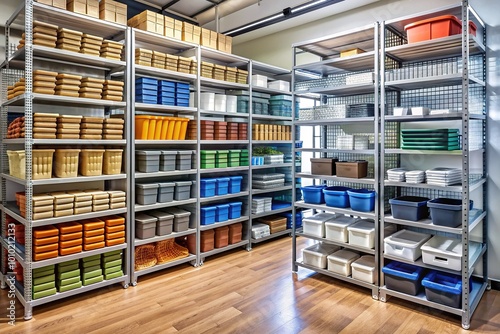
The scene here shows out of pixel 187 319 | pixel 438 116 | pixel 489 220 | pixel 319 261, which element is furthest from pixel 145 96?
pixel 489 220

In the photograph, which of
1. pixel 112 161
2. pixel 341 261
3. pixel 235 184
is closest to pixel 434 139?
pixel 341 261

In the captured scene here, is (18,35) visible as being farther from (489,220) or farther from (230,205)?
(489,220)

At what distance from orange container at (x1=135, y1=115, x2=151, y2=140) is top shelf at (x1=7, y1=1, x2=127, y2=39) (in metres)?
0.88

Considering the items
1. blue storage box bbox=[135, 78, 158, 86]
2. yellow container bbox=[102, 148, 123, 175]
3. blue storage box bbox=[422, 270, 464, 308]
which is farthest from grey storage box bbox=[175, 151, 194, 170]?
Answer: blue storage box bbox=[422, 270, 464, 308]

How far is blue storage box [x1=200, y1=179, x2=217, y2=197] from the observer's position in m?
4.12

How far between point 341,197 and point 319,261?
2.40ft

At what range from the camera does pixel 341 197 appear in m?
3.43

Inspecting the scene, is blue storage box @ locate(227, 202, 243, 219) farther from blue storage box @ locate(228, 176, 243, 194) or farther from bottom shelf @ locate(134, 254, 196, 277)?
bottom shelf @ locate(134, 254, 196, 277)

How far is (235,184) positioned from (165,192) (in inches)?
40.9

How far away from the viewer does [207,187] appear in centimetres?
416

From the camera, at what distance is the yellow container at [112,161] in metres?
3.31

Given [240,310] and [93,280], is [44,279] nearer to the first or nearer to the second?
[93,280]

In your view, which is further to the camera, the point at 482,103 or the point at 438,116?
the point at 482,103

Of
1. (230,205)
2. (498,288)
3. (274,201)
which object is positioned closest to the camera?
(498,288)
